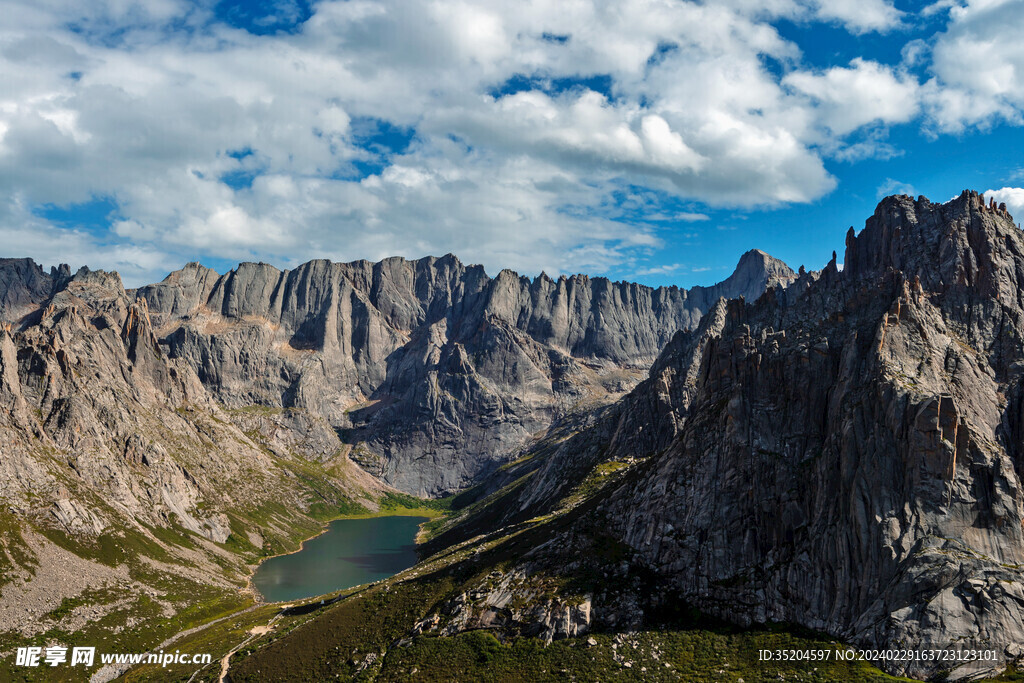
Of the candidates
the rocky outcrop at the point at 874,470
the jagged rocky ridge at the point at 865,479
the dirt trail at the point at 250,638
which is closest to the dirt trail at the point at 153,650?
the dirt trail at the point at 250,638

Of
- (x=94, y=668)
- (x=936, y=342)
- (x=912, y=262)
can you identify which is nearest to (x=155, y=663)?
(x=94, y=668)

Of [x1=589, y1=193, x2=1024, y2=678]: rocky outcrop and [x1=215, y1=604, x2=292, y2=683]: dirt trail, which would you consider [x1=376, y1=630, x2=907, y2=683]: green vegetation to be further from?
[x1=215, y1=604, x2=292, y2=683]: dirt trail

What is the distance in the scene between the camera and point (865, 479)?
270ft

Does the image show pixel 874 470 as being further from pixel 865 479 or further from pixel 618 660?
pixel 618 660

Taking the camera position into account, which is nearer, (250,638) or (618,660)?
(618,660)

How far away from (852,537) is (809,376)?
95.9 feet

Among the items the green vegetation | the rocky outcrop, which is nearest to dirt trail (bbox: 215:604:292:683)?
the green vegetation

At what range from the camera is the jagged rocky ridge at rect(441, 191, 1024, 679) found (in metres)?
73.1

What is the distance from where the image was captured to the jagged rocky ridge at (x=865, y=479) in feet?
240

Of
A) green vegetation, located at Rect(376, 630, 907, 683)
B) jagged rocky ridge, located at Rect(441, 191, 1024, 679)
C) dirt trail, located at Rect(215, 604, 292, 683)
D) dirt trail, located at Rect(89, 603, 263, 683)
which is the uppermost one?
jagged rocky ridge, located at Rect(441, 191, 1024, 679)

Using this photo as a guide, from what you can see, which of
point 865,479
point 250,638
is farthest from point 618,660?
point 250,638

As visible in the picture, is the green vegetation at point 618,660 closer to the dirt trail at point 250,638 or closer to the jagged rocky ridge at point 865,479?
the jagged rocky ridge at point 865,479

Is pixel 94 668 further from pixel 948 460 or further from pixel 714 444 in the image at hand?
pixel 948 460

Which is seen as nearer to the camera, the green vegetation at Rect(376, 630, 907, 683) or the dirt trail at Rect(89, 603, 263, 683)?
the green vegetation at Rect(376, 630, 907, 683)
